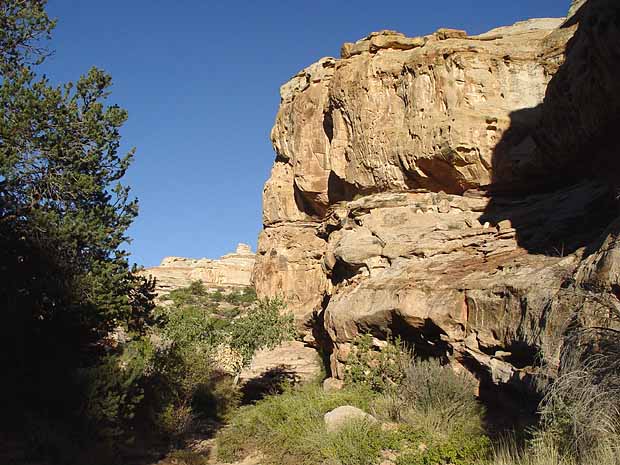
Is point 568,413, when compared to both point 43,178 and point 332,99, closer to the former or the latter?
point 43,178

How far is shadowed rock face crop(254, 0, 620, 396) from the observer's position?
10.2 meters

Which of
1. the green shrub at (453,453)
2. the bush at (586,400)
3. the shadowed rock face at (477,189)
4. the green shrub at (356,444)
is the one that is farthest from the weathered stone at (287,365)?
the bush at (586,400)

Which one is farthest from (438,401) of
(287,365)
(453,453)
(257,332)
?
(287,365)

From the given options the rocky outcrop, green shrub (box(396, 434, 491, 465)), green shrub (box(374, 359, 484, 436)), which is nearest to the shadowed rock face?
green shrub (box(374, 359, 484, 436))

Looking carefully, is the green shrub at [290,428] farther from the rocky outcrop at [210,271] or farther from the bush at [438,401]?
the rocky outcrop at [210,271]

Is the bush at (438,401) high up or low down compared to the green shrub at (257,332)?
down

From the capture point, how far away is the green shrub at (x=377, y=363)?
13.3 meters

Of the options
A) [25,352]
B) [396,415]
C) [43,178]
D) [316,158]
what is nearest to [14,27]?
[43,178]

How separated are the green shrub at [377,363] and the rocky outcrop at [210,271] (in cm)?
5469

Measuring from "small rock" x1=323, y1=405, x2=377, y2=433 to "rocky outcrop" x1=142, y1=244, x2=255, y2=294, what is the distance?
57.4 m

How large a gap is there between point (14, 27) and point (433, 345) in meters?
13.2

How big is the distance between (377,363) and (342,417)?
3.14 meters

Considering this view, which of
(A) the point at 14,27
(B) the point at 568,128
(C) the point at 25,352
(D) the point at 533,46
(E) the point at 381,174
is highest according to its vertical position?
(D) the point at 533,46

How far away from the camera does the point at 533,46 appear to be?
19438 mm
